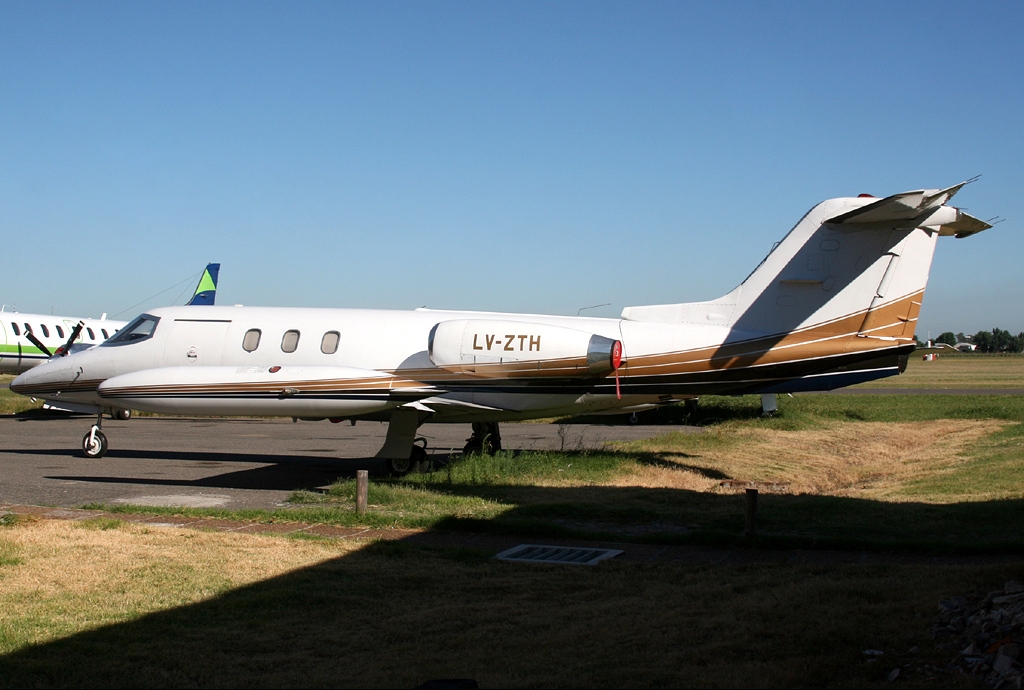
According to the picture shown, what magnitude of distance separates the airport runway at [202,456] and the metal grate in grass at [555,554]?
16.8ft

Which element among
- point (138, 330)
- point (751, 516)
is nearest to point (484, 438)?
point (138, 330)

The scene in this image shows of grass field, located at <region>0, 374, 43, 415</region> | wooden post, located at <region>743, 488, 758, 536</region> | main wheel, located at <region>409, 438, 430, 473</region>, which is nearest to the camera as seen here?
wooden post, located at <region>743, 488, 758, 536</region>

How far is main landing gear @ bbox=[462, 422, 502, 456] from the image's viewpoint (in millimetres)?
19953

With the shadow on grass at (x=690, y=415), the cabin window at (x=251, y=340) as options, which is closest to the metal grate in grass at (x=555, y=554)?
the cabin window at (x=251, y=340)

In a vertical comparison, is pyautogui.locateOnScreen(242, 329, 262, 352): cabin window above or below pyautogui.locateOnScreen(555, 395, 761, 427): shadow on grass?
above

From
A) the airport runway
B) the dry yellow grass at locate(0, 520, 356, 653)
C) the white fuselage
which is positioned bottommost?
the airport runway

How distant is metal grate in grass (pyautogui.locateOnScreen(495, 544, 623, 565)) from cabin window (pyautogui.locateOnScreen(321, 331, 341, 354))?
24.8 feet

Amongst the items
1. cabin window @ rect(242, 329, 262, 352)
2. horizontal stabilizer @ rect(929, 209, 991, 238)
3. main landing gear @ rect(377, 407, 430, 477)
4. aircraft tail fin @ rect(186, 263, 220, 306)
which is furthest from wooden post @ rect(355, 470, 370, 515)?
aircraft tail fin @ rect(186, 263, 220, 306)

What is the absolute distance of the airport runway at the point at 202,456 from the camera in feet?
50.5

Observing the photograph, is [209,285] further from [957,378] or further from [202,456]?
[957,378]

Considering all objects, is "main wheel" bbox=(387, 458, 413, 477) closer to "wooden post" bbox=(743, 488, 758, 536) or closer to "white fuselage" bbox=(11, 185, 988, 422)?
"white fuselage" bbox=(11, 185, 988, 422)

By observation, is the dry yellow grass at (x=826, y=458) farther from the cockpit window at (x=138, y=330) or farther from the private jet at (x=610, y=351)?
the cockpit window at (x=138, y=330)

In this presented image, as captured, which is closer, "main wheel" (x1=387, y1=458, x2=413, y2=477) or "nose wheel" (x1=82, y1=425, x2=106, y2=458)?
"main wheel" (x1=387, y1=458, x2=413, y2=477)

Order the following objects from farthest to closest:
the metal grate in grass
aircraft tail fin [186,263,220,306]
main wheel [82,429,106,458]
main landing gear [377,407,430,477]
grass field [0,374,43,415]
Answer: aircraft tail fin [186,263,220,306] < grass field [0,374,43,415] < main wheel [82,429,106,458] < main landing gear [377,407,430,477] < the metal grate in grass
